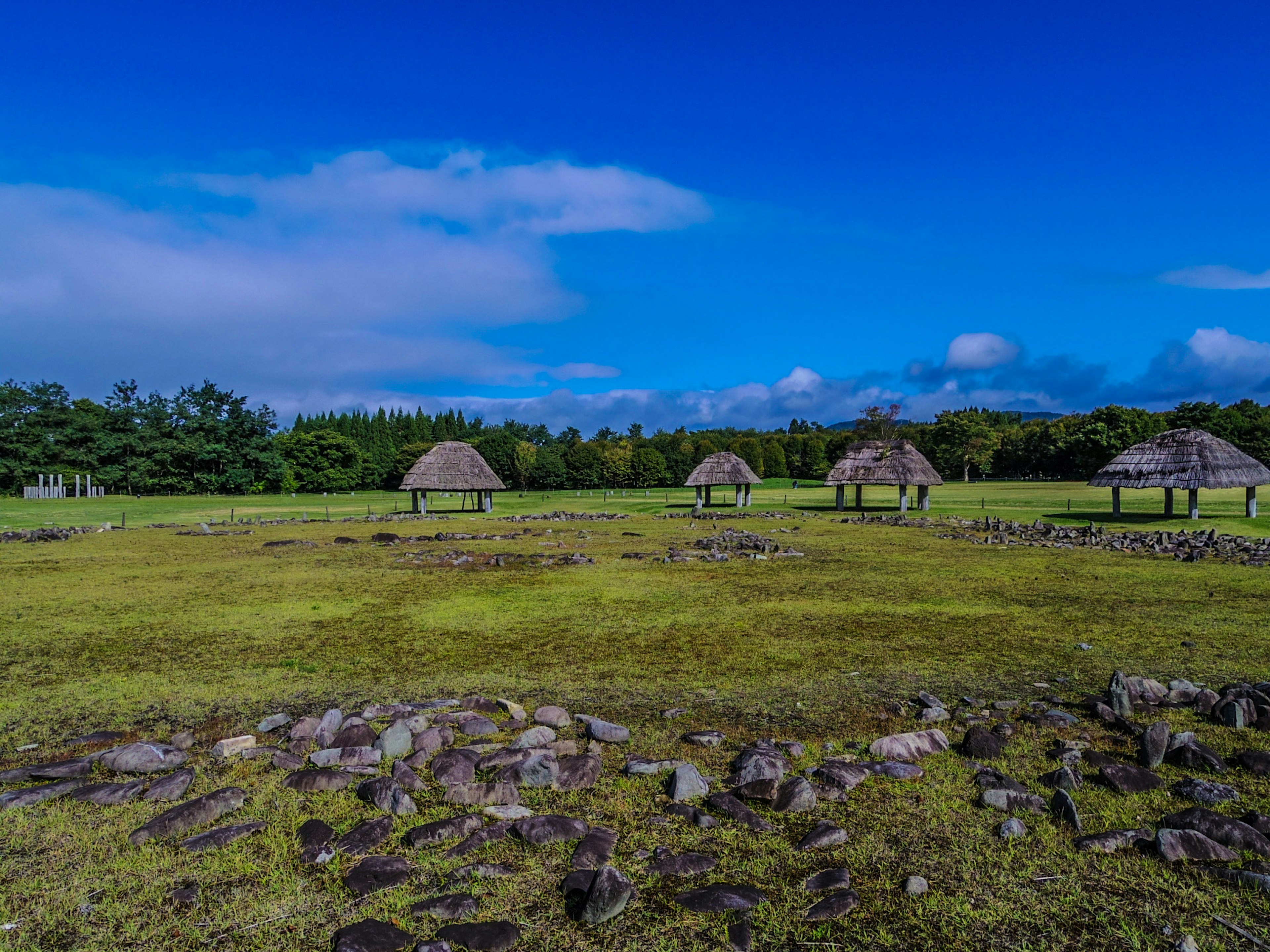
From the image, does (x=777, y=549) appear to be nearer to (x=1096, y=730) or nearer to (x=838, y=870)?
(x=1096, y=730)

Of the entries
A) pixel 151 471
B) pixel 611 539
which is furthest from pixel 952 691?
pixel 151 471

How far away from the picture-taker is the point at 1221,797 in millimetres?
4141

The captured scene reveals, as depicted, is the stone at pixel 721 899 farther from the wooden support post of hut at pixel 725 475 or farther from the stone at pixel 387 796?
the wooden support post of hut at pixel 725 475

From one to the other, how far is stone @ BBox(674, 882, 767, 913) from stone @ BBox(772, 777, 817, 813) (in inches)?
34.1

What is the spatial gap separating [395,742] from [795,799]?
2848mm

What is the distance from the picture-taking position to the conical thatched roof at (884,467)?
33.5 m

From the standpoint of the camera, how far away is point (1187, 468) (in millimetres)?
26031

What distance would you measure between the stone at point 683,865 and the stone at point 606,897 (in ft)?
0.88

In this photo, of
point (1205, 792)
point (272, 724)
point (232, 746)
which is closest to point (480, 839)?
point (232, 746)

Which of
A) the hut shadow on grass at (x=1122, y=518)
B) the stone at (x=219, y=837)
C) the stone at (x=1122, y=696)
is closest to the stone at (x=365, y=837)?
the stone at (x=219, y=837)

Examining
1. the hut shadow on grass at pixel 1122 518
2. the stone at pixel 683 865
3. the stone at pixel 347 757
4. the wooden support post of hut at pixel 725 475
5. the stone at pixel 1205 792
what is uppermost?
the wooden support post of hut at pixel 725 475

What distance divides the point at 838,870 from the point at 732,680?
11.5 ft

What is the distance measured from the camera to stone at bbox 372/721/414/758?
5.00 m

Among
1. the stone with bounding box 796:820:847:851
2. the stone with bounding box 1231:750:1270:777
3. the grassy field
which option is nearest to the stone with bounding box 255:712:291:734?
the grassy field
